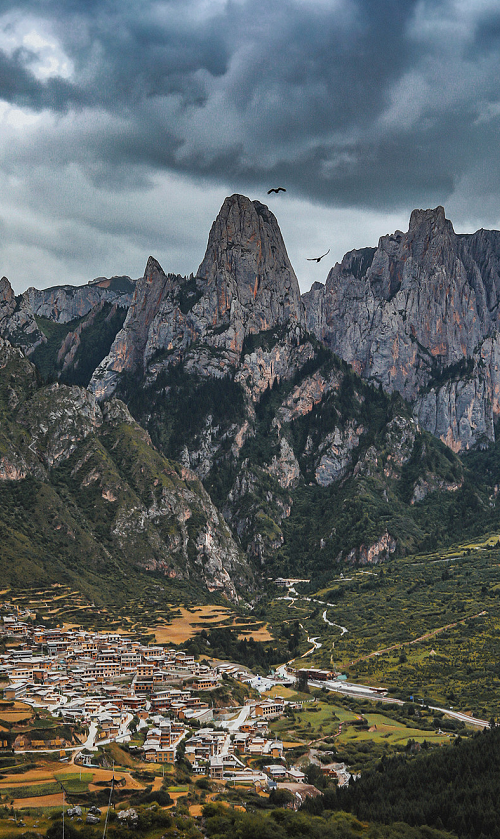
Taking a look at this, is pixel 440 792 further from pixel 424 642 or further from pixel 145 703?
pixel 424 642

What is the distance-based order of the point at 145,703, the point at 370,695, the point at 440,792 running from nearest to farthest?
the point at 440,792 < the point at 145,703 < the point at 370,695

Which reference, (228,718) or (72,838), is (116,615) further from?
(72,838)

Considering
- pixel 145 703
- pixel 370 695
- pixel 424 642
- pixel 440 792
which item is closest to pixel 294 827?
pixel 440 792

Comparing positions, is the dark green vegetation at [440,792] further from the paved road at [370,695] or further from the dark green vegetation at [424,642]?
the dark green vegetation at [424,642]

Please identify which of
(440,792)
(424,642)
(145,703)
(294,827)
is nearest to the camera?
(294,827)

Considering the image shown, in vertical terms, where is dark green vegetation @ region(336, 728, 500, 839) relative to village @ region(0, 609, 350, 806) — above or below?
below

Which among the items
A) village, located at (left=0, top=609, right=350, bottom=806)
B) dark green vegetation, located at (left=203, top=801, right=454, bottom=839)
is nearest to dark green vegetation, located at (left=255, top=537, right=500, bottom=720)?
village, located at (left=0, top=609, right=350, bottom=806)

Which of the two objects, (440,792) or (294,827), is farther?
(440,792)

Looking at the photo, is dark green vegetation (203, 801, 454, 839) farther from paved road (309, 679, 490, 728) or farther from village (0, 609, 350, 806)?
paved road (309, 679, 490, 728)

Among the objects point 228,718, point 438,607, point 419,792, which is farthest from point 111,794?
point 438,607
